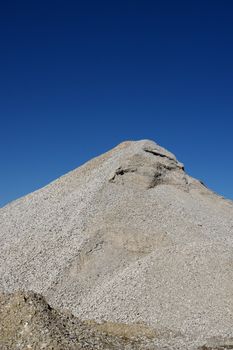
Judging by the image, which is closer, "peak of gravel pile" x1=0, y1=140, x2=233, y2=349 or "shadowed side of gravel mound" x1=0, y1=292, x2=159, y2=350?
"shadowed side of gravel mound" x1=0, y1=292, x2=159, y2=350

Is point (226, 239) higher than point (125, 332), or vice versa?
point (226, 239)

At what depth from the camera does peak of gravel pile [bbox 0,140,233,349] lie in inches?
924

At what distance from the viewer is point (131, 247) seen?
2875 centimetres

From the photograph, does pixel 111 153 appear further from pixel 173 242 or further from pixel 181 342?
pixel 181 342

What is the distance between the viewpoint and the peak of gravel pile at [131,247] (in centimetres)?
2347

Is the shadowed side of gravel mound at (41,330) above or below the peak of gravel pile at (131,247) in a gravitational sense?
below

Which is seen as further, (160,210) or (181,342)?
(160,210)

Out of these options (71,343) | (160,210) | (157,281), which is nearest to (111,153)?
(160,210)

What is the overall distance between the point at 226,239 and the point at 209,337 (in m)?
9.54

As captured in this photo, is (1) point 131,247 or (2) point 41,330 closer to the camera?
(2) point 41,330

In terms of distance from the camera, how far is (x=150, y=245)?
28.8 meters

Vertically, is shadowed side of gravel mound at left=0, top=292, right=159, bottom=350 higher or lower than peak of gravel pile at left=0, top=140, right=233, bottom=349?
lower

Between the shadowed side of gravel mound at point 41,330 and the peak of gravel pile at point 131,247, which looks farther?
the peak of gravel pile at point 131,247

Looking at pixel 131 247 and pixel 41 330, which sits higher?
pixel 131 247
